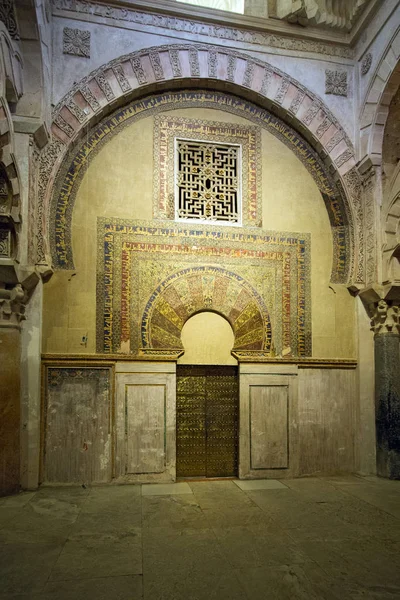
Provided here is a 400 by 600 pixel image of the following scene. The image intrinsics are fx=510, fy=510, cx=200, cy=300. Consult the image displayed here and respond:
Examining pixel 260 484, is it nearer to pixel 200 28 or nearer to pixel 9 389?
pixel 9 389

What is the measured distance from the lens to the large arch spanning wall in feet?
19.9

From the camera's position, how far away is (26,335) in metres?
5.72

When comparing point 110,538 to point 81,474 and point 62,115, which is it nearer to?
point 81,474

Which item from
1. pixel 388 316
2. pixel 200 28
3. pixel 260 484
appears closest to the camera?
pixel 260 484

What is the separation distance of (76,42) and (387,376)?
18.5 feet

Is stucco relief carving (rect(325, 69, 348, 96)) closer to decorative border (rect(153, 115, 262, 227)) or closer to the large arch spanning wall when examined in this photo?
the large arch spanning wall

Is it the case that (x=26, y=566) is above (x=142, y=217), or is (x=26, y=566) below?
below

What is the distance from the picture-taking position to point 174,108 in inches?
262

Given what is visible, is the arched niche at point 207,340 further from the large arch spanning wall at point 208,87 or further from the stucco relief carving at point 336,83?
the stucco relief carving at point 336,83

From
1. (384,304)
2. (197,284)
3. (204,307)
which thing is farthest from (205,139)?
(384,304)

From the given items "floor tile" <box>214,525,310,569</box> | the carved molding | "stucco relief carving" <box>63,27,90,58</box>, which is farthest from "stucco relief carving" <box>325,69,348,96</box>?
"floor tile" <box>214,525,310,569</box>

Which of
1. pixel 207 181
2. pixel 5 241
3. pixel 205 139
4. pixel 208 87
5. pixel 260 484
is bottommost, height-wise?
pixel 260 484

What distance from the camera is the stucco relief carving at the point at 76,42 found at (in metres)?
6.20

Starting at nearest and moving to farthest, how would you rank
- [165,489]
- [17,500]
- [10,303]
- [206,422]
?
1. [17,500]
2. [10,303]
3. [165,489]
4. [206,422]
